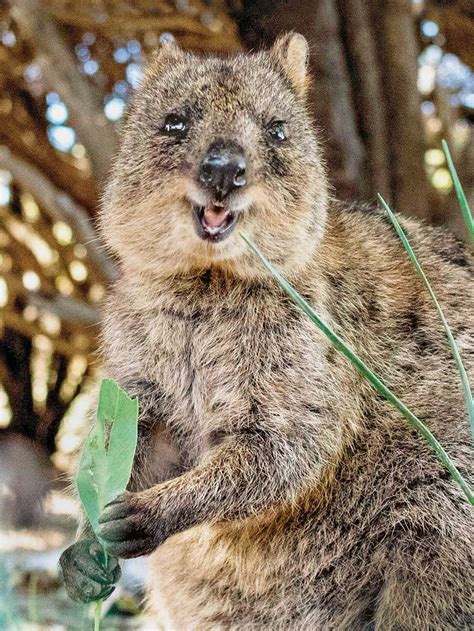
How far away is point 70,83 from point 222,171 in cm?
292

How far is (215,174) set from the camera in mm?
2547

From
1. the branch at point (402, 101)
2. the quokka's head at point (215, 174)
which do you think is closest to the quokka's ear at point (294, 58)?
the quokka's head at point (215, 174)

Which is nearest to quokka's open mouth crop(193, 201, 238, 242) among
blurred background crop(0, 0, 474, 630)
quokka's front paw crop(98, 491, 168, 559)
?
quokka's front paw crop(98, 491, 168, 559)

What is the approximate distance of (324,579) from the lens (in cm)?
297

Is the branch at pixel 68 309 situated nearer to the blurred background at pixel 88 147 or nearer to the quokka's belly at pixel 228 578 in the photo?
the blurred background at pixel 88 147

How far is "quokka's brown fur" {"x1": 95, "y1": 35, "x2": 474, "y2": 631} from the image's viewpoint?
2.80m

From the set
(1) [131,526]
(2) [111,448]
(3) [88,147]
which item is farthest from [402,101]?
(2) [111,448]

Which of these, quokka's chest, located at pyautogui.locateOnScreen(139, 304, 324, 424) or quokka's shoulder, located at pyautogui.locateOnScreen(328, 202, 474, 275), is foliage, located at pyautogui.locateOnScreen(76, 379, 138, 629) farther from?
quokka's shoulder, located at pyautogui.locateOnScreen(328, 202, 474, 275)

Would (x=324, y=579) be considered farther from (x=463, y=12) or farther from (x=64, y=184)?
(x=463, y=12)

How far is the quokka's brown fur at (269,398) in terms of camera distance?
2.80 meters

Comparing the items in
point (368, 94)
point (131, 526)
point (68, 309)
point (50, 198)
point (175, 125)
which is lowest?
point (131, 526)

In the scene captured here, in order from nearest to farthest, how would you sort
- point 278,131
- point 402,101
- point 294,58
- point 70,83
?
point 278,131 < point 294,58 < point 70,83 < point 402,101

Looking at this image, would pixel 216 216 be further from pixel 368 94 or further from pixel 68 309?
pixel 68 309

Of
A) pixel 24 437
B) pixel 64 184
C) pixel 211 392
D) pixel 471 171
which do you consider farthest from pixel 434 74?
pixel 211 392
